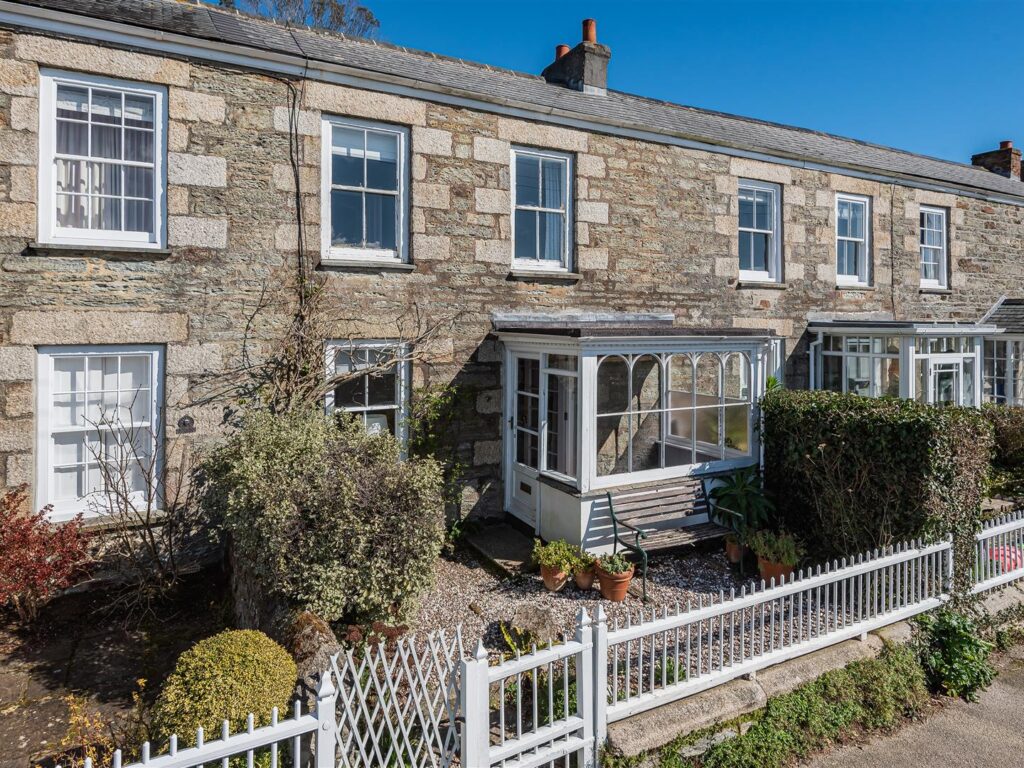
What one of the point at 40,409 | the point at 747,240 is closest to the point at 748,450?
the point at 747,240

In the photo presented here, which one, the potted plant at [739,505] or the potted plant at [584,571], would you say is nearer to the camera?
the potted plant at [584,571]

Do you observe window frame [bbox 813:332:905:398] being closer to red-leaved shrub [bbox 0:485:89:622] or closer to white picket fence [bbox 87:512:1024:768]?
white picket fence [bbox 87:512:1024:768]

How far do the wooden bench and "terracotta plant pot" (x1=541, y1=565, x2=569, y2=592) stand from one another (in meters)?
0.75

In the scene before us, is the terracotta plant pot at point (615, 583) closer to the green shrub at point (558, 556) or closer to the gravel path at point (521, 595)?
the gravel path at point (521, 595)

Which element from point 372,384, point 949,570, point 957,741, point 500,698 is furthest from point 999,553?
point 372,384

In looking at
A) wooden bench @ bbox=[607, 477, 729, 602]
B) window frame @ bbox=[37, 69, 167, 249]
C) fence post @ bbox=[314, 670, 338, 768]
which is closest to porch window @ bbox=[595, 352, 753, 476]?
wooden bench @ bbox=[607, 477, 729, 602]

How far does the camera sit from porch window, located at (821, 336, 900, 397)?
39.9ft

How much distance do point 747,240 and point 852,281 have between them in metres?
2.81

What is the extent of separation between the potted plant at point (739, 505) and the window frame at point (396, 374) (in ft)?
14.3

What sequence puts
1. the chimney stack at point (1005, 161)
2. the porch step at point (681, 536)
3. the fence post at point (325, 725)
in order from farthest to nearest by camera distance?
the chimney stack at point (1005, 161) < the porch step at point (681, 536) < the fence post at point (325, 725)

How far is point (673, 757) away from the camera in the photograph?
4.50 m

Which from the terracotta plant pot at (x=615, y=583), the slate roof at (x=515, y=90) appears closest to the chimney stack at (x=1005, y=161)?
the slate roof at (x=515, y=90)

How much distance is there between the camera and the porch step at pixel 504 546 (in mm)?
7793

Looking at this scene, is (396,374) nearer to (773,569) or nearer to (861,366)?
(773,569)
